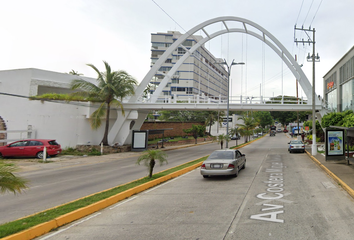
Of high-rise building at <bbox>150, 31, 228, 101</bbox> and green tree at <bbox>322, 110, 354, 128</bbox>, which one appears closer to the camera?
green tree at <bbox>322, 110, 354, 128</bbox>

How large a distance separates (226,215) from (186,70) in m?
74.2

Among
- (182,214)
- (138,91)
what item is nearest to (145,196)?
(182,214)

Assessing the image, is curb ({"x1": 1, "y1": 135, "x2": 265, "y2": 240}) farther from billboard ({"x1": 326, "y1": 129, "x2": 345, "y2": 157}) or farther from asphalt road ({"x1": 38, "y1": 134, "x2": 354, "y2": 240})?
billboard ({"x1": 326, "y1": 129, "x2": 345, "y2": 157})

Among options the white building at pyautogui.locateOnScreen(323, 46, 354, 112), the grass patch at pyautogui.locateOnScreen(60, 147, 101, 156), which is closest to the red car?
the grass patch at pyautogui.locateOnScreen(60, 147, 101, 156)

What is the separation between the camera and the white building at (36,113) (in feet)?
83.0

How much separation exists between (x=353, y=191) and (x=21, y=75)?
27.9 metres

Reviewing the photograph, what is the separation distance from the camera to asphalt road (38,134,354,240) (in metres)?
5.45

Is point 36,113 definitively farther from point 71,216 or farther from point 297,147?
point 297,147

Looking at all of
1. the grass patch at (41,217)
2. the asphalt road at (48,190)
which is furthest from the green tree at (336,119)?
the grass patch at (41,217)

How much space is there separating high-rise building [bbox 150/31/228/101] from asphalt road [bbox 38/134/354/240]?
62082mm

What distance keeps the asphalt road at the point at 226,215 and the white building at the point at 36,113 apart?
62.3ft

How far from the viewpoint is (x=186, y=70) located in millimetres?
78875

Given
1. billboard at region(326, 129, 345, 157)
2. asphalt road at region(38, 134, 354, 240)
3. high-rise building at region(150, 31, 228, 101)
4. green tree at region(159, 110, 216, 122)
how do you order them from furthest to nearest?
high-rise building at region(150, 31, 228, 101) → green tree at region(159, 110, 216, 122) → billboard at region(326, 129, 345, 157) → asphalt road at region(38, 134, 354, 240)

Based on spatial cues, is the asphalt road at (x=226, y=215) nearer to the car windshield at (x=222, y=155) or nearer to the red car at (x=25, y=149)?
the car windshield at (x=222, y=155)
